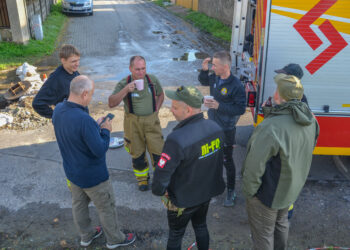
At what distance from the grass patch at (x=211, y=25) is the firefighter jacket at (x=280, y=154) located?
1373 cm

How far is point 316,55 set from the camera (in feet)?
14.1

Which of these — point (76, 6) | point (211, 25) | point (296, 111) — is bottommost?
point (211, 25)

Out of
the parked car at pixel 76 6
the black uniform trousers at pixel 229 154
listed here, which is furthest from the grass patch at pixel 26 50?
the black uniform trousers at pixel 229 154

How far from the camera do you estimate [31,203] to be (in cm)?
456

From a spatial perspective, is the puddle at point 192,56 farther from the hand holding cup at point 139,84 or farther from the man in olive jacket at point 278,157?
the man in olive jacket at point 278,157

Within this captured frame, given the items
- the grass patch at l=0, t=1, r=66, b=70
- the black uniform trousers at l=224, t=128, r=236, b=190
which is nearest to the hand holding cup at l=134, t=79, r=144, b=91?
the black uniform trousers at l=224, t=128, r=236, b=190

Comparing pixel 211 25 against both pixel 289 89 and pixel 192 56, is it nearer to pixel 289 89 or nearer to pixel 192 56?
pixel 192 56

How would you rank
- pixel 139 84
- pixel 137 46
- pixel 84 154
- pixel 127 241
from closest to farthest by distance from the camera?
pixel 84 154
pixel 127 241
pixel 139 84
pixel 137 46

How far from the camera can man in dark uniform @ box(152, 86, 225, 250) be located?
2.72 metres

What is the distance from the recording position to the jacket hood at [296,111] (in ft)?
8.72

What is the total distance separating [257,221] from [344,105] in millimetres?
2436

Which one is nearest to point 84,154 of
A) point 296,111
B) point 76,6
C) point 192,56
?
point 296,111

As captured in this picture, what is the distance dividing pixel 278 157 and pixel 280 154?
0.05 metres

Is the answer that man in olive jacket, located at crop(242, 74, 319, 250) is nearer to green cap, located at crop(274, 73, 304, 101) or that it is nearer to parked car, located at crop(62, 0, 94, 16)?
green cap, located at crop(274, 73, 304, 101)
